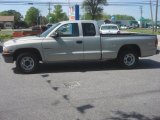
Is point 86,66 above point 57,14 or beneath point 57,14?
beneath

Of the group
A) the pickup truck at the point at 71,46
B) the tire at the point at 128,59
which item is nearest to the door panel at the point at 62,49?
the pickup truck at the point at 71,46

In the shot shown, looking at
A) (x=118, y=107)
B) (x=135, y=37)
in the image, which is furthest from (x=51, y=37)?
(x=118, y=107)

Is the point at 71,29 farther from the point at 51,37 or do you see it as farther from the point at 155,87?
the point at 155,87

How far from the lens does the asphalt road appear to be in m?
6.27

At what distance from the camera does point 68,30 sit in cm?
1113

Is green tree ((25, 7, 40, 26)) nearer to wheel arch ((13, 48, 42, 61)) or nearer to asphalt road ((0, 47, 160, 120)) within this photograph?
asphalt road ((0, 47, 160, 120))

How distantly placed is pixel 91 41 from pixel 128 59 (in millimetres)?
1605

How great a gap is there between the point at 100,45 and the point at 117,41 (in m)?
0.65

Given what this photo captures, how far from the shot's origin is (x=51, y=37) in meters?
10.8

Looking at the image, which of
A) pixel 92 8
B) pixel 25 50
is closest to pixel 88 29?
pixel 25 50

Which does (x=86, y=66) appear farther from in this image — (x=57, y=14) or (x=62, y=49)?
(x=57, y=14)

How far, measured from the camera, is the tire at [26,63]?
10695 millimetres

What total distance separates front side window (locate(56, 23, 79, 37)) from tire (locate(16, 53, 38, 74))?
119cm

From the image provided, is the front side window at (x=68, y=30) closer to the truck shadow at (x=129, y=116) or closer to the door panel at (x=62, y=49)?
the door panel at (x=62, y=49)
